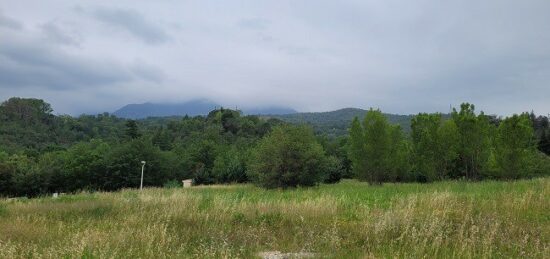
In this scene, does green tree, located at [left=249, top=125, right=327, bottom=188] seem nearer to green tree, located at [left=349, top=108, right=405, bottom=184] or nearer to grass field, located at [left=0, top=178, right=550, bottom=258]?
green tree, located at [left=349, top=108, right=405, bottom=184]

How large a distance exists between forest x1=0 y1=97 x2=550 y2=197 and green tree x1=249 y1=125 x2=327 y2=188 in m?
0.09

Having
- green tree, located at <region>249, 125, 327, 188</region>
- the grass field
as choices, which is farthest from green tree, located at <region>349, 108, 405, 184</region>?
the grass field

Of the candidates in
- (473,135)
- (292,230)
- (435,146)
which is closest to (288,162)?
(435,146)

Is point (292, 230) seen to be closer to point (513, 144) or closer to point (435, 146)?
point (513, 144)

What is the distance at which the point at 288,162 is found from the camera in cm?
3466

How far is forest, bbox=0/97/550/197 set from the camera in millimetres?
30000

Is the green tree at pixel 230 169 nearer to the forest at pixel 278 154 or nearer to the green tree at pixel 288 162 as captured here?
the forest at pixel 278 154

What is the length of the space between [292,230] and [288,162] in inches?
1028

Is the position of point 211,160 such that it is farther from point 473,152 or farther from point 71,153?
point 473,152

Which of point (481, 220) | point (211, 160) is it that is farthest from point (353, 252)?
point (211, 160)

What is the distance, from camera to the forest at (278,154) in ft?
98.4

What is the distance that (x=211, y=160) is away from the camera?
83.7m

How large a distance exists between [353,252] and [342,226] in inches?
74.6

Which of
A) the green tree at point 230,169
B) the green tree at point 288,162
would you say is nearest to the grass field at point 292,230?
the green tree at point 288,162
